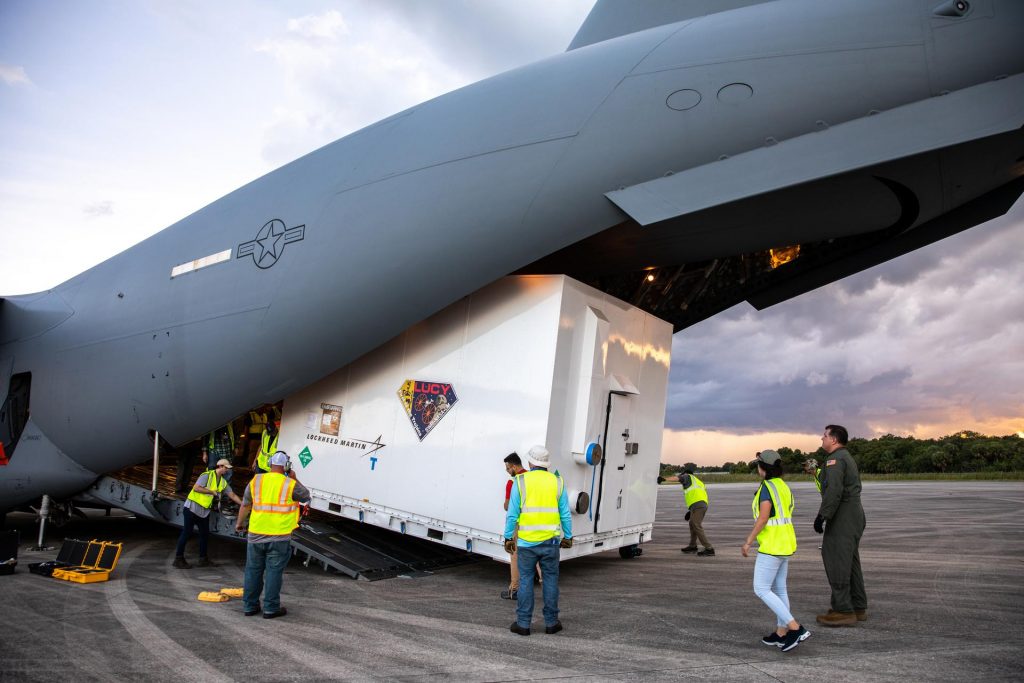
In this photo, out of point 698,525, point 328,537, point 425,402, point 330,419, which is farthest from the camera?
point 698,525

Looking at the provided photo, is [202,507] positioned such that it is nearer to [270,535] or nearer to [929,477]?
[270,535]

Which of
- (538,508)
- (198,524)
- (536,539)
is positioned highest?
(538,508)

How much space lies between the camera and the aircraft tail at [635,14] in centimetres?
802

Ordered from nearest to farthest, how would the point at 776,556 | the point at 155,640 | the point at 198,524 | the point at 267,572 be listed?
the point at 776,556
the point at 155,640
the point at 267,572
the point at 198,524

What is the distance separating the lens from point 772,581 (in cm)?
541

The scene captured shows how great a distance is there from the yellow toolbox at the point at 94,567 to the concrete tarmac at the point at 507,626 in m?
0.19

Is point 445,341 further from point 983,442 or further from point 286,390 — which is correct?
point 983,442

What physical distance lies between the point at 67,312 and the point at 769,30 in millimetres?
11474

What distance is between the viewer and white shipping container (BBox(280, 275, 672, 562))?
304 inches

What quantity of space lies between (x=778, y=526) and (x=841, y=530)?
121 cm

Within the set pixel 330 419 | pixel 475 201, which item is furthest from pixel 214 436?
pixel 475 201

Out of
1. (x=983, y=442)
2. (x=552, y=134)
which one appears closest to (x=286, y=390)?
(x=552, y=134)

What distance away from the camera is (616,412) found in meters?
8.62

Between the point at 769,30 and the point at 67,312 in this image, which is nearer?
the point at 769,30
